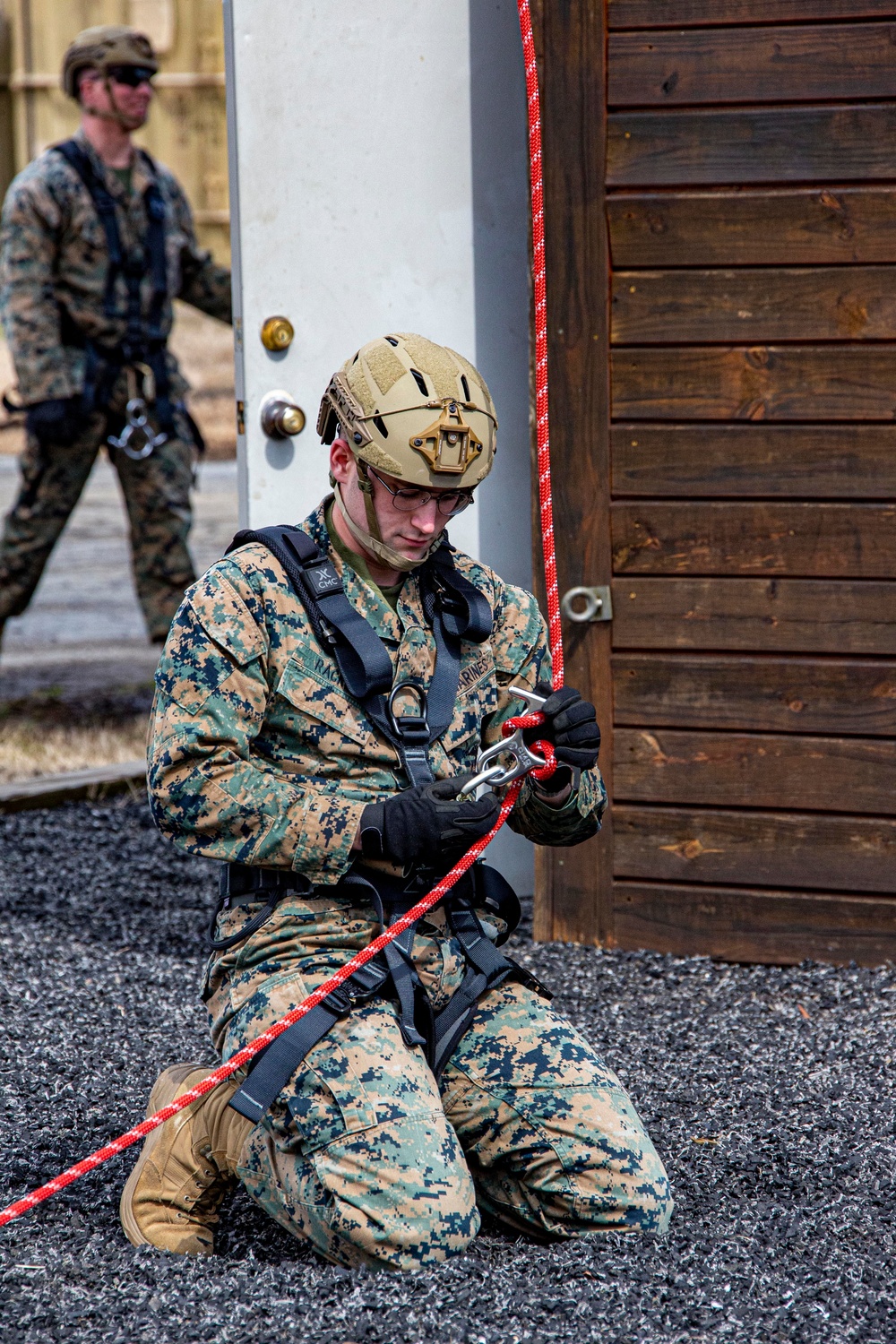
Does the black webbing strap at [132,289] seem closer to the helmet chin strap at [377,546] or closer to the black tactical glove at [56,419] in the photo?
the black tactical glove at [56,419]

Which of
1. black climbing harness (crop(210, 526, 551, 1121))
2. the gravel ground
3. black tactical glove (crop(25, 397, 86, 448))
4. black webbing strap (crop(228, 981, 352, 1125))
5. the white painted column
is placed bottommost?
the gravel ground

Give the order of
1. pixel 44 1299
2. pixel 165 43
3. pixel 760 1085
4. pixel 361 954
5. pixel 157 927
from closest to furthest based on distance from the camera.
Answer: pixel 44 1299 → pixel 361 954 → pixel 760 1085 → pixel 157 927 → pixel 165 43

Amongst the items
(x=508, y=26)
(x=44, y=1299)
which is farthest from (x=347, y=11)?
(x=44, y=1299)

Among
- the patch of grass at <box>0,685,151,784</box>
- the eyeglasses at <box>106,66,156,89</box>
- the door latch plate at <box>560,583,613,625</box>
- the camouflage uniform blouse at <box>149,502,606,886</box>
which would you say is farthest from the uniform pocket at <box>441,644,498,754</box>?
the eyeglasses at <box>106,66,156,89</box>

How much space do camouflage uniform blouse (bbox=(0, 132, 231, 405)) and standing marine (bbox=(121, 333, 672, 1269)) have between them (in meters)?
3.89

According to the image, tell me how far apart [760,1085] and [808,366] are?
1.72 m

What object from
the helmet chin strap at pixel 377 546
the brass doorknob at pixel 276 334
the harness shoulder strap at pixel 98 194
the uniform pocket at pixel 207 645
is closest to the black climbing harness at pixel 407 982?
the uniform pocket at pixel 207 645

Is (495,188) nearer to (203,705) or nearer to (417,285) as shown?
(417,285)

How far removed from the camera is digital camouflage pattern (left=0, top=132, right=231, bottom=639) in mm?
6586

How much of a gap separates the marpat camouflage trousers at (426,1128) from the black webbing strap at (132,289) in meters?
4.30

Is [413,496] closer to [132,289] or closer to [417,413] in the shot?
[417,413]

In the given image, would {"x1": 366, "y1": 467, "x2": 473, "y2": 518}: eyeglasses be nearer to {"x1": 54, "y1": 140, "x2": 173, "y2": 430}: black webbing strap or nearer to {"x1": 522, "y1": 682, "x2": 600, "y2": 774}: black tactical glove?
{"x1": 522, "y1": 682, "x2": 600, "y2": 774}: black tactical glove

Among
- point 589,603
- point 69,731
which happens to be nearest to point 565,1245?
point 589,603

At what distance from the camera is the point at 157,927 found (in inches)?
183
